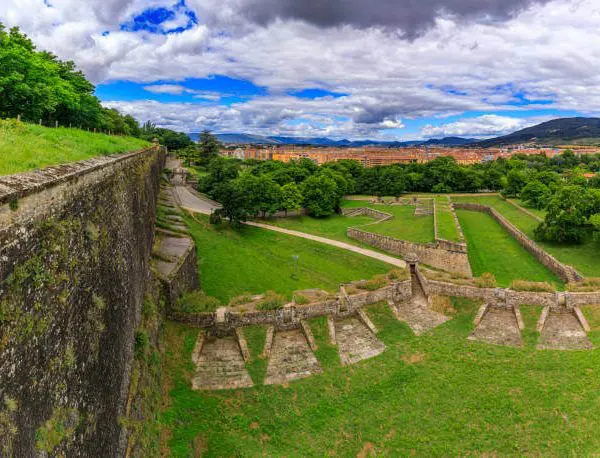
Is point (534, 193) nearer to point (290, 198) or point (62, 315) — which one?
point (290, 198)

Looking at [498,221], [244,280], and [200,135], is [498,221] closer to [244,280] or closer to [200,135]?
[244,280]

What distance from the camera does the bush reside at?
1805cm

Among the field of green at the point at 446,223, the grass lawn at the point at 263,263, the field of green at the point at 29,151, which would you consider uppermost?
the field of green at the point at 29,151

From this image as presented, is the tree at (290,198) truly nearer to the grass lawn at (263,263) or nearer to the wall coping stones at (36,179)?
the grass lawn at (263,263)

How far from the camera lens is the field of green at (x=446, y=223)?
118ft

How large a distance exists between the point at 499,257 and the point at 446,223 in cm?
806

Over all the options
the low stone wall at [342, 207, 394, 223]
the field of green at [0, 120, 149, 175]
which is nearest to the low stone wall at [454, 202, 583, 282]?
the low stone wall at [342, 207, 394, 223]

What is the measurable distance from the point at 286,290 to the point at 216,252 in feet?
26.8

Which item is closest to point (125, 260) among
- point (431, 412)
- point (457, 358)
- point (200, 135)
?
point (431, 412)

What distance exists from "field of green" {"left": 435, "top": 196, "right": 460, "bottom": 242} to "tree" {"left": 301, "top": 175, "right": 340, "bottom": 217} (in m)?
14.9

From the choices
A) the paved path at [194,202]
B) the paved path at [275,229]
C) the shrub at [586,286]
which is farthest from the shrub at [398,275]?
the paved path at [194,202]

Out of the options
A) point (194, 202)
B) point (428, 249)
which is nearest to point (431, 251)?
point (428, 249)

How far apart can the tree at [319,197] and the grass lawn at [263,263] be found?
1396 centimetres

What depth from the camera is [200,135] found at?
84.2 m
